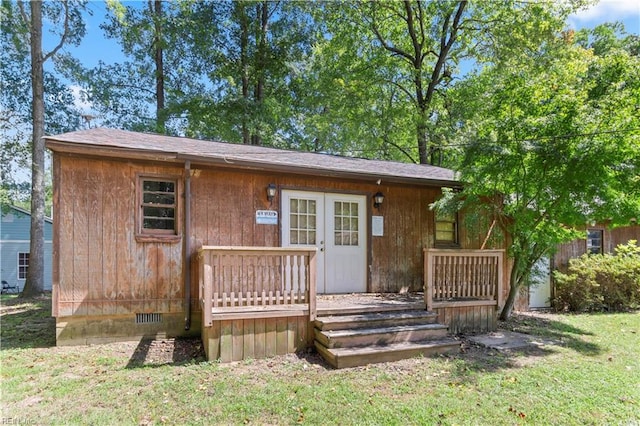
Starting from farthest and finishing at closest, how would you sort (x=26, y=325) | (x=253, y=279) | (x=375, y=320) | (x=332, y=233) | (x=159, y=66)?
1. (x=159, y=66)
2. (x=332, y=233)
3. (x=26, y=325)
4. (x=375, y=320)
5. (x=253, y=279)

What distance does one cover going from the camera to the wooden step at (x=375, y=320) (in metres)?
4.86

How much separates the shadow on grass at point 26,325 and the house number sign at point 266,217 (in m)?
3.60

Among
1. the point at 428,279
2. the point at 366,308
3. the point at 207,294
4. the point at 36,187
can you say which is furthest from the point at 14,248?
the point at 428,279

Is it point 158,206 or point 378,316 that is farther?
point 158,206

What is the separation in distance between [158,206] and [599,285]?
995 centimetres

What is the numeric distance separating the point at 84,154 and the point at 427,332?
5.76m

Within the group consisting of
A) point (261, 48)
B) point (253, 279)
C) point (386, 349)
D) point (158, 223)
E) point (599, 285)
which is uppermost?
point (261, 48)

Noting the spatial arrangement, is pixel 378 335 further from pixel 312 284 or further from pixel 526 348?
pixel 526 348

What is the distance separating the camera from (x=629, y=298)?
8.75 meters

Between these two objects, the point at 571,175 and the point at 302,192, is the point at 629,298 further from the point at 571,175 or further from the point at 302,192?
the point at 302,192

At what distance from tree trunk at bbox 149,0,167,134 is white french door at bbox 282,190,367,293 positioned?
9.70 meters

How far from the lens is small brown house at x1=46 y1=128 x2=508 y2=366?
4840 mm

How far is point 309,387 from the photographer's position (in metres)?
3.75

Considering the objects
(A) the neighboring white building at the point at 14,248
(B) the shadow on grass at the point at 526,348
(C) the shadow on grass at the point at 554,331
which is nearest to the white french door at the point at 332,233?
(B) the shadow on grass at the point at 526,348
